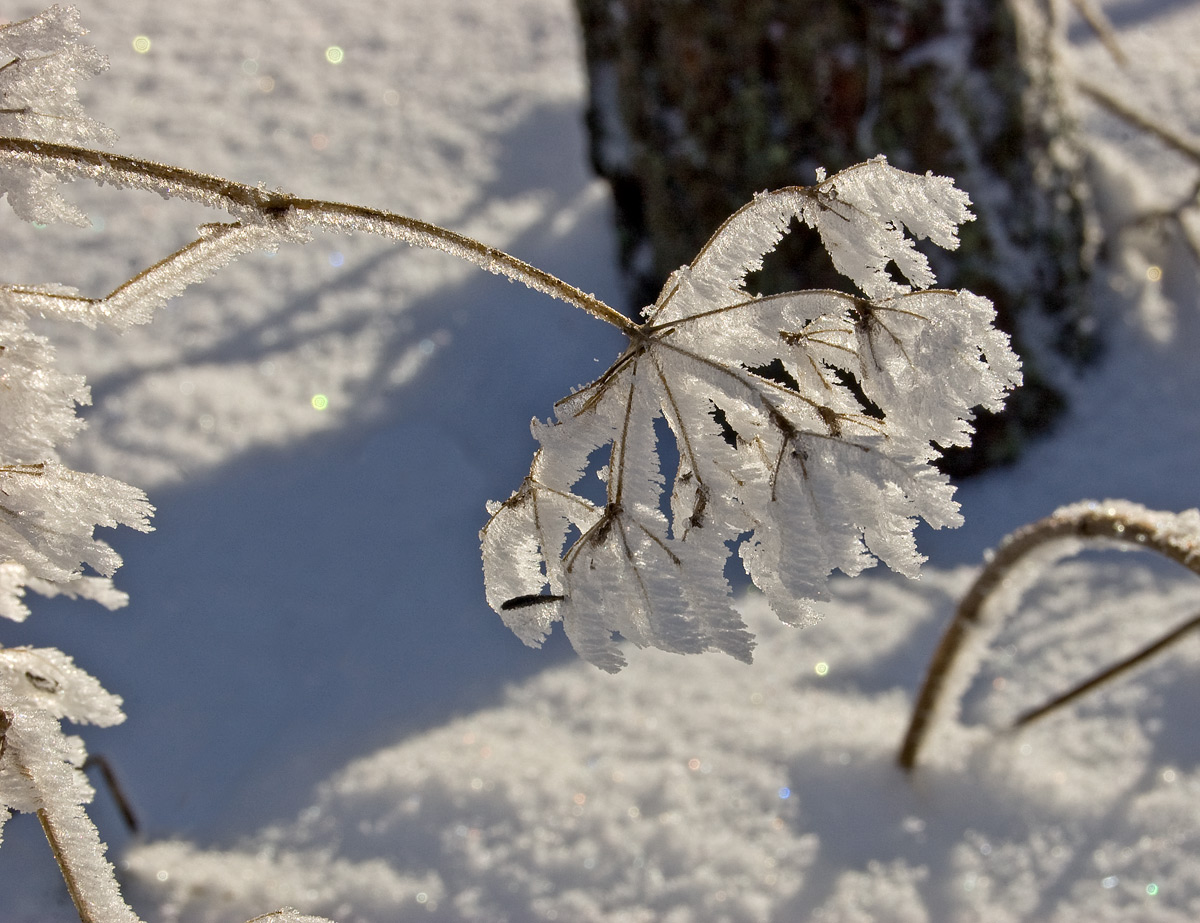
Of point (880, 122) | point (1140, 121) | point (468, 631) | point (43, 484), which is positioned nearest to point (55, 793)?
point (43, 484)

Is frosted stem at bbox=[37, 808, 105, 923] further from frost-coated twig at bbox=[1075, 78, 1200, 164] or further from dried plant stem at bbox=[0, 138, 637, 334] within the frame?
frost-coated twig at bbox=[1075, 78, 1200, 164]

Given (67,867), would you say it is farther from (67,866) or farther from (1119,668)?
(1119,668)

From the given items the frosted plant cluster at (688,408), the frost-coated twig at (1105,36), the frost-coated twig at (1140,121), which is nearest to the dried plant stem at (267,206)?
the frosted plant cluster at (688,408)

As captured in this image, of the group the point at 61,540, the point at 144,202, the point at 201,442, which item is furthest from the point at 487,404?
the point at 61,540

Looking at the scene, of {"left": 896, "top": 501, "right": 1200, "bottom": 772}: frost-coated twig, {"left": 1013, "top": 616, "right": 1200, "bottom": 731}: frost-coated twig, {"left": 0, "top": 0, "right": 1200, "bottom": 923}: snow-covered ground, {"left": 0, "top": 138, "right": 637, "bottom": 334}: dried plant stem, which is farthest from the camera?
{"left": 0, "top": 0, "right": 1200, "bottom": 923}: snow-covered ground

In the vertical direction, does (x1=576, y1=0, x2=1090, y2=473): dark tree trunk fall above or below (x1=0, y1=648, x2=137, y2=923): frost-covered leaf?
above

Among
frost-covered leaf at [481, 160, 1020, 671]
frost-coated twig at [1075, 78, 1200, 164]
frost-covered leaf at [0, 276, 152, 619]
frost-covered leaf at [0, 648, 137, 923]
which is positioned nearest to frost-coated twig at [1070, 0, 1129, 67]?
frost-coated twig at [1075, 78, 1200, 164]

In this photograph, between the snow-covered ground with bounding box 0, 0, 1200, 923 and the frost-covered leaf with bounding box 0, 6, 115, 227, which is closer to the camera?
the frost-covered leaf with bounding box 0, 6, 115, 227
